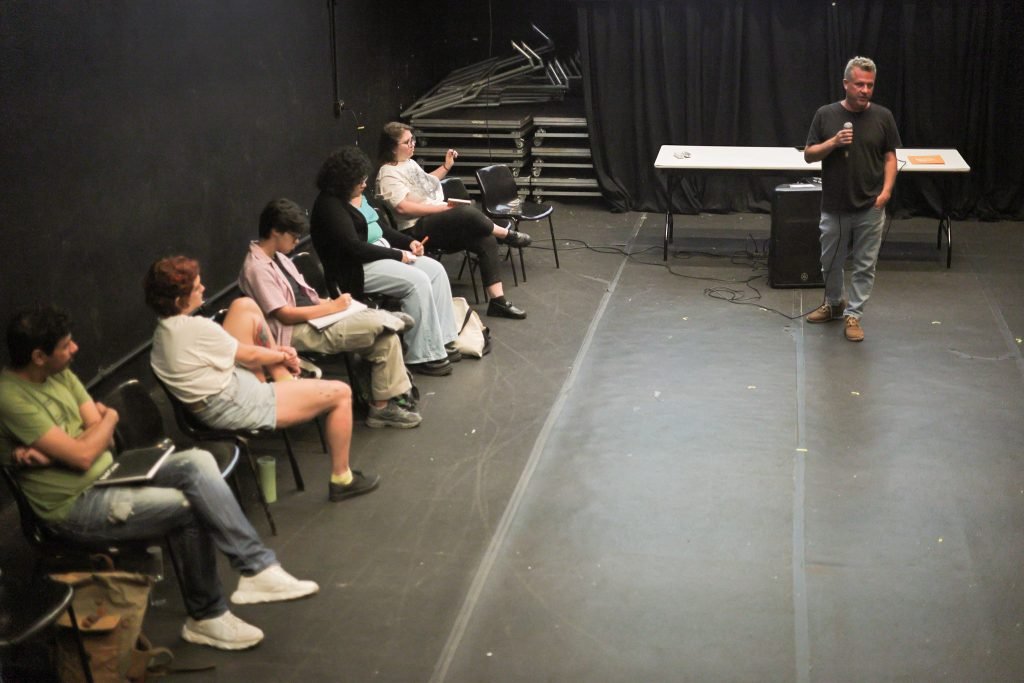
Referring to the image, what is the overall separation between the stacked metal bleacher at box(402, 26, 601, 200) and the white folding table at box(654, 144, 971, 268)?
5.03 ft

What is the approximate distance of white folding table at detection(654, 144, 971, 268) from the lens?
7.73 metres

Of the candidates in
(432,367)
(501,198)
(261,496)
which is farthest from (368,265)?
(501,198)

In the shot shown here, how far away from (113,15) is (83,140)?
26.6 inches

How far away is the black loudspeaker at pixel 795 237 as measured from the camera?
23.9 feet

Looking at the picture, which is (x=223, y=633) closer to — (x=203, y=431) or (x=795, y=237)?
(x=203, y=431)

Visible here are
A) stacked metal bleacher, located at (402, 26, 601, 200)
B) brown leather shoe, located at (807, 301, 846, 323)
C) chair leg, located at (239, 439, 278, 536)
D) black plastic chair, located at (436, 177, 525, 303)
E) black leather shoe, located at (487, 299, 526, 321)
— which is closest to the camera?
chair leg, located at (239, 439, 278, 536)

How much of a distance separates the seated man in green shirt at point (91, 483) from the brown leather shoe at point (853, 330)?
157 inches

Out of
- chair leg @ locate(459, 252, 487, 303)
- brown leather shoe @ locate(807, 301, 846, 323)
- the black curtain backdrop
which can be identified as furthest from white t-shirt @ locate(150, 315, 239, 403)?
the black curtain backdrop

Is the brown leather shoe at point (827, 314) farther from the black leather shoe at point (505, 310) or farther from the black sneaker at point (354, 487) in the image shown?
the black sneaker at point (354, 487)

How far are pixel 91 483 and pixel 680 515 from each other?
88.8 inches

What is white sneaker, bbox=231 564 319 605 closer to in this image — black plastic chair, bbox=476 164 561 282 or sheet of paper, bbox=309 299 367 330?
sheet of paper, bbox=309 299 367 330

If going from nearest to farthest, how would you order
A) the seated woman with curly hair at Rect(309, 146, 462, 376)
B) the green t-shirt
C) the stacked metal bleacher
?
the green t-shirt → the seated woman with curly hair at Rect(309, 146, 462, 376) → the stacked metal bleacher

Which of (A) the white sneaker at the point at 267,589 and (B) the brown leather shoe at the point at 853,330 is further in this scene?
(B) the brown leather shoe at the point at 853,330

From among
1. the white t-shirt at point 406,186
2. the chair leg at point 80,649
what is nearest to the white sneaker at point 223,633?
the chair leg at point 80,649
